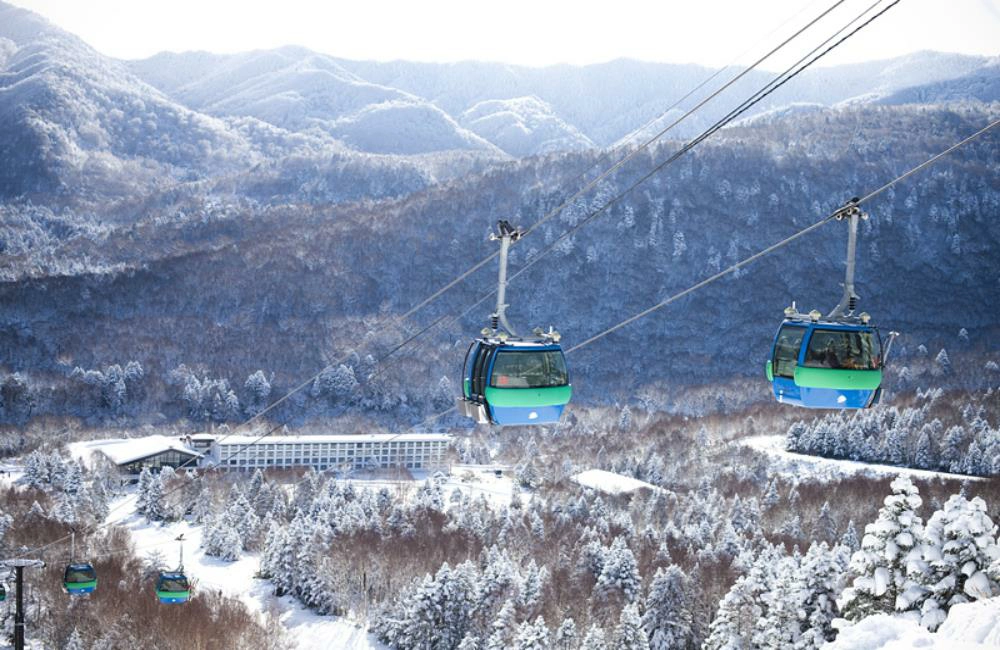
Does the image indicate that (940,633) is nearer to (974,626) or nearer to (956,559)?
(974,626)

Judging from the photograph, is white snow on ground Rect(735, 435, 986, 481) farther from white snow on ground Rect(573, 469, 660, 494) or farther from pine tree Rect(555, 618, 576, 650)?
pine tree Rect(555, 618, 576, 650)

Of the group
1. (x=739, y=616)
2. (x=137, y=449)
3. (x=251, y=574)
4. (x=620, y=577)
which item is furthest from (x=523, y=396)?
(x=137, y=449)

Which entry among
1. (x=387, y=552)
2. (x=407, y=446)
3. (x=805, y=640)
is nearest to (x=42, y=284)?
(x=407, y=446)

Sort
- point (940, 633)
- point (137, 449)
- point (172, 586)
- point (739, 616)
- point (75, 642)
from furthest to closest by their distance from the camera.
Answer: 1. point (137, 449)
2. point (75, 642)
3. point (739, 616)
4. point (172, 586)
5. point (940, 633)

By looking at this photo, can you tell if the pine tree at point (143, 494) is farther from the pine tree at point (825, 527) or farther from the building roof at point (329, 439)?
the pine tree at point (825, 527)

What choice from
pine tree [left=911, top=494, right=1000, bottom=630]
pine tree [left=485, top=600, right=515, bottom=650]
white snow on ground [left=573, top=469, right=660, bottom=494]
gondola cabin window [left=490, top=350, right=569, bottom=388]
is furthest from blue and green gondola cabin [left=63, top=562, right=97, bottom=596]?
white snow on ground [left=573, top=469, right=660, bottom=494]

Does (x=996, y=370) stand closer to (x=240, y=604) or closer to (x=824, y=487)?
(x=824, y=487)

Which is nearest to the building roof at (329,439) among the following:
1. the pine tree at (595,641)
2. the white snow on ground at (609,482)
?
the white snow on ground at (609,482)
